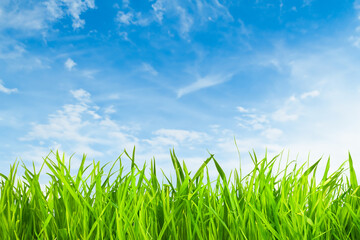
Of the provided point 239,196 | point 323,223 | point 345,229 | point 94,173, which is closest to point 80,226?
point 94,173

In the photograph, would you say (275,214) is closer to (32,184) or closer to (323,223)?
(323,223)

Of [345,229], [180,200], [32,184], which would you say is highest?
[32,184]

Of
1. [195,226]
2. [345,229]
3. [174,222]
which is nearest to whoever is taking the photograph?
[195,226]

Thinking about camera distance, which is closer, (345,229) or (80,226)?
(80,226)

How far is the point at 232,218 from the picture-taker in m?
1.86

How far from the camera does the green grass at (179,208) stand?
6.15ft

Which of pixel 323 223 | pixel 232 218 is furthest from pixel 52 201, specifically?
pixel 323 223

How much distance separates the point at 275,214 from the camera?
194 cm

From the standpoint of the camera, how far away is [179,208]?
203 centimetres

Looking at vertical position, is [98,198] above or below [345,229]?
above

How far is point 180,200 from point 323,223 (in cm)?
77

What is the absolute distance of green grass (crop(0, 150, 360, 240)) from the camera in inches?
73.7

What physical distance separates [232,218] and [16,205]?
124 cm

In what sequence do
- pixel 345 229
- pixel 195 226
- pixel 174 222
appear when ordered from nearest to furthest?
pixel 195 226
pixel 174 222
pixel 345 229
